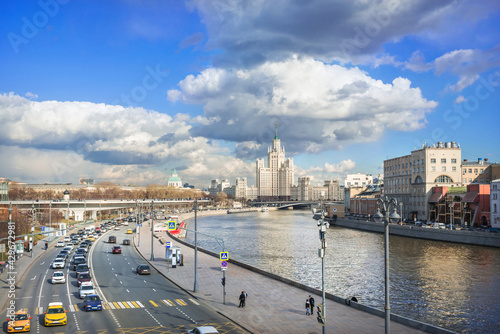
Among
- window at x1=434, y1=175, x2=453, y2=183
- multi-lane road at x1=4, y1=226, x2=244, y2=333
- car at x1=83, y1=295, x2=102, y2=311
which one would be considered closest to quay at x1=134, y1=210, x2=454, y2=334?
multi-lane road at x1=4, y1=226, x2=244, y2=333

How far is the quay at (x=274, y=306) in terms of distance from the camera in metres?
22.0

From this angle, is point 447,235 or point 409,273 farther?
point 447,235

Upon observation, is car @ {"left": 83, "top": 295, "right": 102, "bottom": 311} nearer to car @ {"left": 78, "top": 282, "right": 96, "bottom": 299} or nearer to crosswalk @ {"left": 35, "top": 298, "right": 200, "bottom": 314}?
crosswalk @ {"left": 35, "top": 298, "right": 200, "bottom": 314}

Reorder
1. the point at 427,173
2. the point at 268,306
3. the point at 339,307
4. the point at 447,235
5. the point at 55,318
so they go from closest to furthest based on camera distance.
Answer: the point at 55,318
the point at 339,307
the point at 268,306
the point at 447,235
the point at 427,173

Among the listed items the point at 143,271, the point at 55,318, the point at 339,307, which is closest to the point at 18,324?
the point at 55,318

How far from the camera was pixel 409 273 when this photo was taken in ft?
A: 144

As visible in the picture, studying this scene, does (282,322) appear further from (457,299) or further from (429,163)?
(429,163)

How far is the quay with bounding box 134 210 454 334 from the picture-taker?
72.3 ft

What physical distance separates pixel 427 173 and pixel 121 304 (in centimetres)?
8858

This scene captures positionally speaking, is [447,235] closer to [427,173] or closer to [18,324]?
[427,173]

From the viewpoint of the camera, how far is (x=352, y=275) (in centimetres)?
4291

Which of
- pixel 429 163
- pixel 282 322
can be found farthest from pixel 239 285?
pixel 429 163

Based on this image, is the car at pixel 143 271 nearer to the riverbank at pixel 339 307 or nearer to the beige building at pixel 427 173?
the riverbank at pixel 339 307

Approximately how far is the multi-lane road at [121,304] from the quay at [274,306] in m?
1.22
